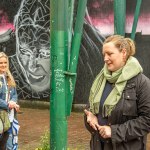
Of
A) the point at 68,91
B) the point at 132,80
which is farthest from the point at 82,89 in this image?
the point at 132,80

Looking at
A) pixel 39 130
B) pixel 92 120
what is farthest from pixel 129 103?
pixel 39 130

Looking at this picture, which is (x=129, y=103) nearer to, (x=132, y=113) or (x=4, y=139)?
(x=132, y=113)

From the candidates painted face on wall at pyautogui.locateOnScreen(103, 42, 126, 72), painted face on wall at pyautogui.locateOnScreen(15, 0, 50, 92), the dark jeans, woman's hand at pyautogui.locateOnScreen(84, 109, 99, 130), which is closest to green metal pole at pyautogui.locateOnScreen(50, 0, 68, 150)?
woman's hand at pyautogui.locateOnScreen(84, 109, 99, 130)

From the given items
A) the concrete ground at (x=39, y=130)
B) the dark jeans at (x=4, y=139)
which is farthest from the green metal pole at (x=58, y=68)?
the concrete ground at (x=39, y=130)

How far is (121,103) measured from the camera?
10.1 feet

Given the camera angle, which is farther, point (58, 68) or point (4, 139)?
point (4, 139)

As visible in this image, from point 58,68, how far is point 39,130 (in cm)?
455

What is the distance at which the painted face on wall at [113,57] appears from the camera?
10.4 ft

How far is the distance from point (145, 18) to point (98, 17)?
110 centimetres

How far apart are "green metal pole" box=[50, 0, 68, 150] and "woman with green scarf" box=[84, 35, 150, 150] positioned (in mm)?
744

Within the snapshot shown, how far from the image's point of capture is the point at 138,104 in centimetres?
311

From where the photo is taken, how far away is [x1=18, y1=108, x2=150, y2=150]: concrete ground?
23.7 ft

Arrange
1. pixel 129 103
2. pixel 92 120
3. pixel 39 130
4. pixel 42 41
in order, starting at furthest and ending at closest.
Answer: pixel 42 41 → pixel 39 130 → pixel 92 120 → pixel 129 103

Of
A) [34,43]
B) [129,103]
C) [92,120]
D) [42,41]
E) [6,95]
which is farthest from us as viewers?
[34,43]
